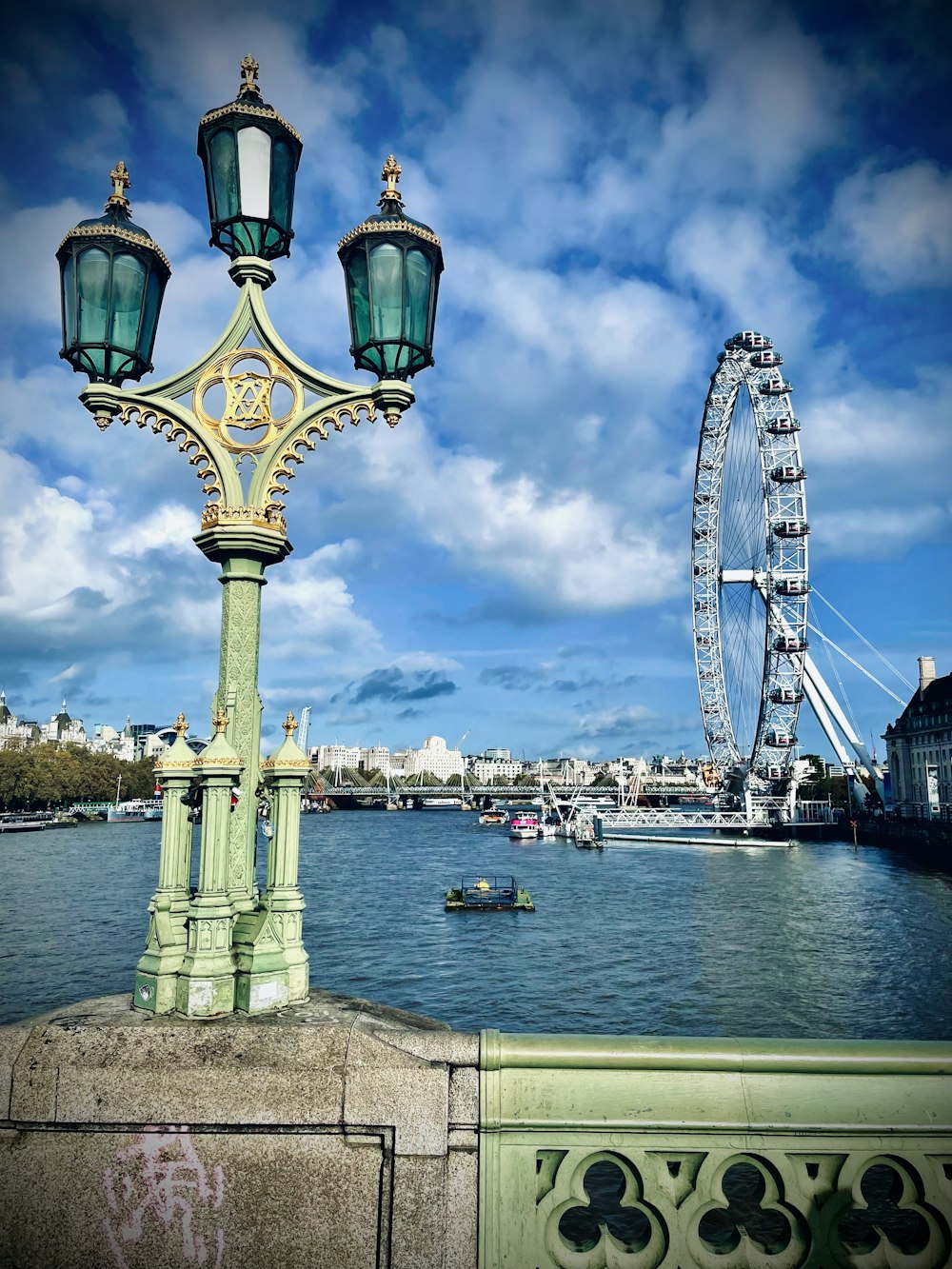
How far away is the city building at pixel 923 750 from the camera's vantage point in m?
90.9

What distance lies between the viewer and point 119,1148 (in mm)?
3756

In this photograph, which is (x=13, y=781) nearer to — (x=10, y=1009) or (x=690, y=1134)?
(x=10, y=1009)

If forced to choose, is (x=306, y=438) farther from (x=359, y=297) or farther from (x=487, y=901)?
(x=487, y=901)

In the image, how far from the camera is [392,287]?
5633 millimetres

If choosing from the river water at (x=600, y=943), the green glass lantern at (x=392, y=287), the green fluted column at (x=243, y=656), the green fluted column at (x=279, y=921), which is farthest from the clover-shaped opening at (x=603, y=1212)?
the green glass lantern at (x=392, y=287)

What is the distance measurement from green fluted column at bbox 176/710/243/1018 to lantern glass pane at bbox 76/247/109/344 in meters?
2.47

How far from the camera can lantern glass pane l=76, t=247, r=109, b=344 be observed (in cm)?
560

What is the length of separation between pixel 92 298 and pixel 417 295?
1950mm

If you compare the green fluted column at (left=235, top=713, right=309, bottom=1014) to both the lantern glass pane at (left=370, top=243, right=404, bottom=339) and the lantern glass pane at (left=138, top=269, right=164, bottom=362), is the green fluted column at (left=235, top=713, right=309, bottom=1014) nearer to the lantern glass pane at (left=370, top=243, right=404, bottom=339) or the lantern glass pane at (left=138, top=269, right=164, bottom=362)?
the lantern glass pane at (left=370, top=243, right=404, bottom=339)

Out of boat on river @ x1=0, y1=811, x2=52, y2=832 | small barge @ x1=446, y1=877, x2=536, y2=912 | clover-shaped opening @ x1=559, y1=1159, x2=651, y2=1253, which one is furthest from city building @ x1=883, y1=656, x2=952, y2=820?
boat on river @ x1=0, y1=811, x2=52, y2=832

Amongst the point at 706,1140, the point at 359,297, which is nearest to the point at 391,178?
the point at 359,297

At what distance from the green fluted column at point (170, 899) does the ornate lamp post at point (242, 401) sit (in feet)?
0.04

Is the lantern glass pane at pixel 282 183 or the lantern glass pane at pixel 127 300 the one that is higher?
the lantern glass pane at pixel 282 183

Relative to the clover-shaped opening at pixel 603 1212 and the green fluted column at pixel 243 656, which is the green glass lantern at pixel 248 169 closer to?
the green fluted column at pixel 243 656
